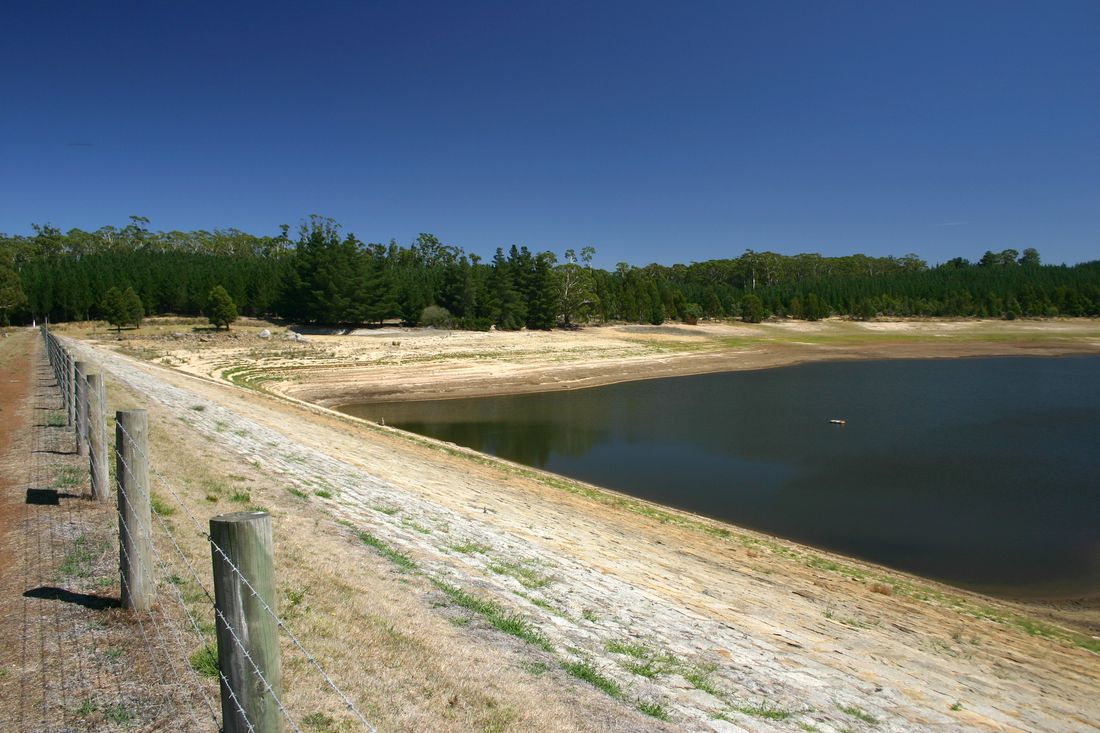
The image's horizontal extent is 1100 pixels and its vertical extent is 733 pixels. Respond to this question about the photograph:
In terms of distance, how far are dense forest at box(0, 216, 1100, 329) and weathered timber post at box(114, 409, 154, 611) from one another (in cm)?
6640

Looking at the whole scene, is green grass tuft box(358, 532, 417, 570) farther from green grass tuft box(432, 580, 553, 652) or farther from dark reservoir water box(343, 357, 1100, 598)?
dark reservoir water box(343, 357, 1100, 598)

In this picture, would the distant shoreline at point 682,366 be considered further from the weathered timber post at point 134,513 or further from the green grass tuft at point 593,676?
the green grass tuft at point 593,676

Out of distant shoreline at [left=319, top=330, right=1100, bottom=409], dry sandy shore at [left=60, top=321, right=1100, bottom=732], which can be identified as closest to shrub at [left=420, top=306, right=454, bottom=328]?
distant shoreline at [left=319, top=330, right=1100, bottom=409]

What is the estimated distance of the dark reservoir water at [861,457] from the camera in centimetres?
1638

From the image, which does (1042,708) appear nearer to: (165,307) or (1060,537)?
(1060,537)

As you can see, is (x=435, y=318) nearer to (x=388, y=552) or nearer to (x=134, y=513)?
(x=388, y=552)

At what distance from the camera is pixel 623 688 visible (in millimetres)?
6125

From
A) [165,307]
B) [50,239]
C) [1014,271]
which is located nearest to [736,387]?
[165,307]

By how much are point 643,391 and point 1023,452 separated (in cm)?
2294

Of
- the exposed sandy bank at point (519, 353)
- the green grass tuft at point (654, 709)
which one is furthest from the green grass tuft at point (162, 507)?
the exposed sandy bank at point (519, 353)

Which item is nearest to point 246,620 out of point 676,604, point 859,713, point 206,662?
point 206,662

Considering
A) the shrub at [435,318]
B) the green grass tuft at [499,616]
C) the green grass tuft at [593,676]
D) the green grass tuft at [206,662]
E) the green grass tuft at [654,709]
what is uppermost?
the shrub at [435,318]

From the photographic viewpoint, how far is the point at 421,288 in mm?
85438

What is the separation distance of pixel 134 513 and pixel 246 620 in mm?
2990
